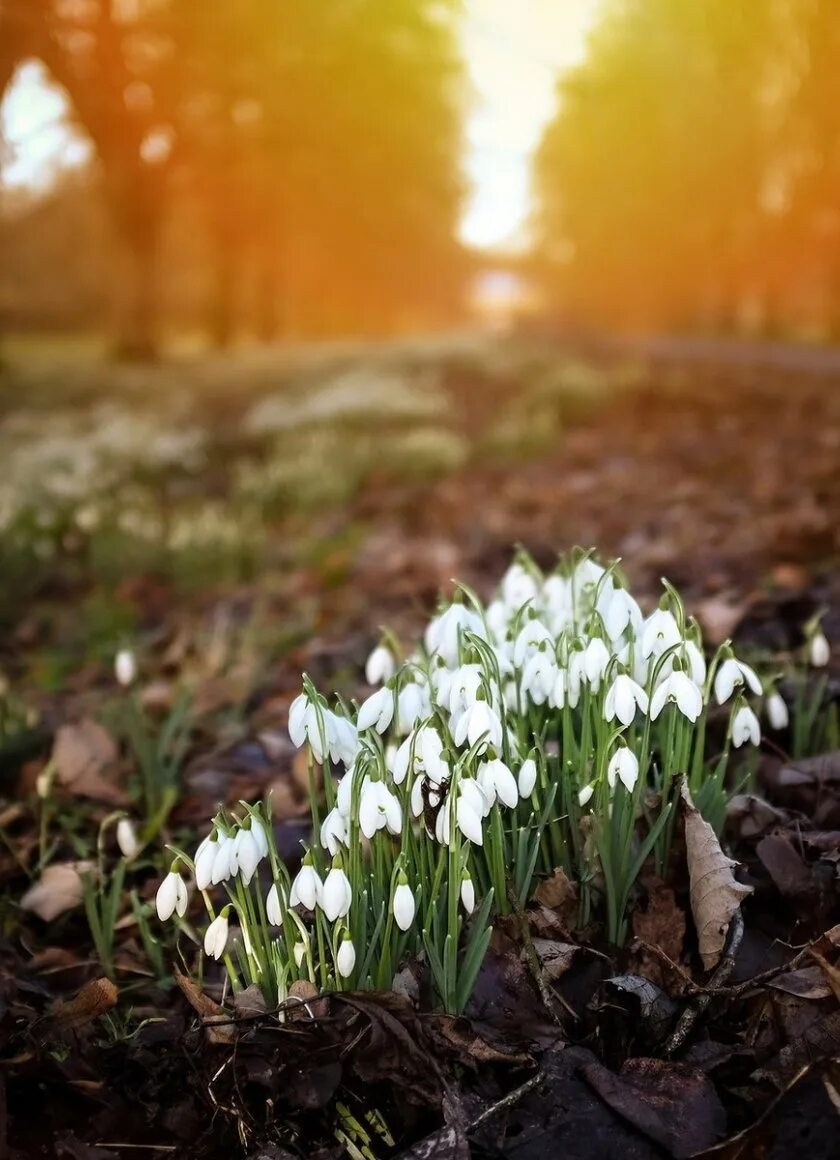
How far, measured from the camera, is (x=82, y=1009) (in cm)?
148

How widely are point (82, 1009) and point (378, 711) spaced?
64cm

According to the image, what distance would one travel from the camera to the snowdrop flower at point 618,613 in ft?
5.07

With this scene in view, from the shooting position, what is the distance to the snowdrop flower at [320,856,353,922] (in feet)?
4.08

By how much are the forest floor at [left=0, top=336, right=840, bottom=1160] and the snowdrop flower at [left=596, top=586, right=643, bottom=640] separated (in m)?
0.41

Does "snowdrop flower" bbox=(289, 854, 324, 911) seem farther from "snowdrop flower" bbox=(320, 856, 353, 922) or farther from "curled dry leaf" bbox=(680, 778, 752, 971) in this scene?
"curled dry leaf" bbox=(680, 778, 752, 971)

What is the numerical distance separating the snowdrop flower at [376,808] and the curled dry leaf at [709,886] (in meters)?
0.47

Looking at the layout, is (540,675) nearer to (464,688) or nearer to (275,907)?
(464,688)

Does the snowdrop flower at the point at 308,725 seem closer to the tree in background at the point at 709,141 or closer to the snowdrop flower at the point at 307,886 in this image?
the snowdrop flower at the point at 307,886

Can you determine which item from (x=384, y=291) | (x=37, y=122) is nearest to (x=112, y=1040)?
(x=37, y=122)

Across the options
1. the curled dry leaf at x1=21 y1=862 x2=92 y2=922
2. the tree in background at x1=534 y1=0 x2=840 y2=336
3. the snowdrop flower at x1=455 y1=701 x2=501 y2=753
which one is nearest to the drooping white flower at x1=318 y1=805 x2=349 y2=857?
the snowdrop flower at x1=455 y1=701 x2=501 y2=753

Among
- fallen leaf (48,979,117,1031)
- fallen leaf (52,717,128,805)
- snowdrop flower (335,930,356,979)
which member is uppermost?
snowdrop flower (335,930,356,979)

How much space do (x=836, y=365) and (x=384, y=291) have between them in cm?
1097

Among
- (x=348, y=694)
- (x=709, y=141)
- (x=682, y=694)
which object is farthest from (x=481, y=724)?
(x=709, y=141)

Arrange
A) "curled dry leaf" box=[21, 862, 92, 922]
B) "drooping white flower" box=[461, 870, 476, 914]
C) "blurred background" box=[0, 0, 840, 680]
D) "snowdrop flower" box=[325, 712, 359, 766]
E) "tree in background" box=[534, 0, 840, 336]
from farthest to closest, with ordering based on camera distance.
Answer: "tree in background" box=[534, 0, 840, 336], "blurred background" box=[0, 0, 840, 680], "curled dry leaf" box=[21, 862, 92, 922], "snowdrop flower" box=[325, 712, 359, 766], "drooping white flower" box=[461, 870, 476, 914]
